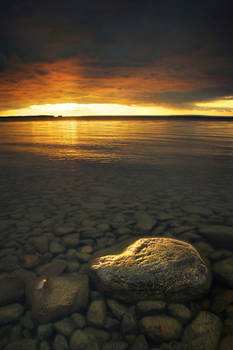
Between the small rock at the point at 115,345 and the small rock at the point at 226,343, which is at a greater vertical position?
the small rock at the point at 226,343

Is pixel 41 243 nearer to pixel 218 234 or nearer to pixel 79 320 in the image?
pixel 79 320

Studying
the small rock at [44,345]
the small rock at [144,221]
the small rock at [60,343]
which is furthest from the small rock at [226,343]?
the small rock at [144,221]

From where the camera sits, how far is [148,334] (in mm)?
2279

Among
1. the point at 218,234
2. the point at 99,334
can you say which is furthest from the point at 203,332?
the point at 218,234

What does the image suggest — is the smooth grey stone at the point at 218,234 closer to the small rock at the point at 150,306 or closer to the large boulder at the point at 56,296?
the small rock at the point at 150,306

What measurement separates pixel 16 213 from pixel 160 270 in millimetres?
3638

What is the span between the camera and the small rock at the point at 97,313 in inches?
96.1

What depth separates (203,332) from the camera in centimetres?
221

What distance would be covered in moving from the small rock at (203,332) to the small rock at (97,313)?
2.89 ft

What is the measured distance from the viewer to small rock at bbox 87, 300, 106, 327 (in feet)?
8.01

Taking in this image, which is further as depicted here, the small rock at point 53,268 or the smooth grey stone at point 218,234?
the smooth grey stone at point 218,234

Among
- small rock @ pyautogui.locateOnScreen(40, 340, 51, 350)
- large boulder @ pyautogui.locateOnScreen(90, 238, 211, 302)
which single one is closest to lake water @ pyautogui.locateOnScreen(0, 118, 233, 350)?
small rock @ pyautogui.locateOnScreen(40, 340, 51, 350)

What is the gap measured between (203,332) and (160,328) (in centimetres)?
42

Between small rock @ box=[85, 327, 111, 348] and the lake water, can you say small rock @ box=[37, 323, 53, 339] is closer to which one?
the lake water
